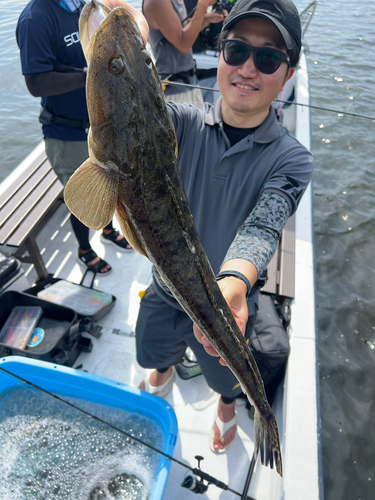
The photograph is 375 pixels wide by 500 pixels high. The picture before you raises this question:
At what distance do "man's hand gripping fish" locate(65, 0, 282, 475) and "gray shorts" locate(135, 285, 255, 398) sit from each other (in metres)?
1.06

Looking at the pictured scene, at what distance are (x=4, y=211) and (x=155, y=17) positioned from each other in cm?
294

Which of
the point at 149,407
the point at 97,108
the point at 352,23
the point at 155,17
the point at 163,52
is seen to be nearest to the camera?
the point at 97,108

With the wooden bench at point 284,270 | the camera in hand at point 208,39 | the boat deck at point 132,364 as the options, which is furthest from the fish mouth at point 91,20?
the camera in hand at point 208,39

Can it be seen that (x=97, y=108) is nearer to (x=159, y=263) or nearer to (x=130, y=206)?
(x=130, y=206)

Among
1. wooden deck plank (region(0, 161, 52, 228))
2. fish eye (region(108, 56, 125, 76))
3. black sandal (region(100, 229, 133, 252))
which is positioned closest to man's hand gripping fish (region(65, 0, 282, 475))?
fish eye (region(108, 56, 125, 76))

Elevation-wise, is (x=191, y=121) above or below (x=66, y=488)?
above

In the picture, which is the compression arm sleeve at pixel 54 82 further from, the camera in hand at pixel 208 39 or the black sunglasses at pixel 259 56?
the camera in hand at pixel 208 39

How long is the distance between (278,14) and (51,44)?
92.7 inches

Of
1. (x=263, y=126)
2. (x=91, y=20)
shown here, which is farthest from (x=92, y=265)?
(x=91, y=20)

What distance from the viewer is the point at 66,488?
8.09 feet

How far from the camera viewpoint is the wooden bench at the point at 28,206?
3957 mm

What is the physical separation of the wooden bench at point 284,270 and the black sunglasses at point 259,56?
2224 mm

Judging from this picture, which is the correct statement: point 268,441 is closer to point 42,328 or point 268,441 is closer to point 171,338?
point 171,338

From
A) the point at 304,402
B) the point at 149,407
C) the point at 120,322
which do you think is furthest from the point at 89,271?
the point at 304,402
